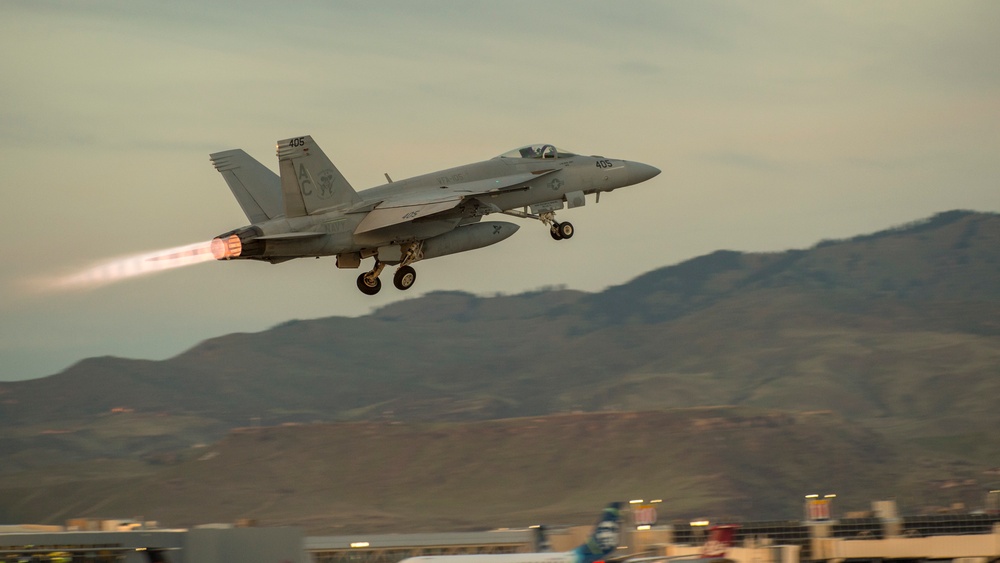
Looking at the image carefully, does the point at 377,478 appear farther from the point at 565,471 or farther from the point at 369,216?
the point at 369,216

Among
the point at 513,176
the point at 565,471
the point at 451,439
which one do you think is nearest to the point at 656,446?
the point at 565,471

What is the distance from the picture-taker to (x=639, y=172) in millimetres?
48000

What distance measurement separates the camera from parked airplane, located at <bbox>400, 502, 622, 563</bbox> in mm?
37928

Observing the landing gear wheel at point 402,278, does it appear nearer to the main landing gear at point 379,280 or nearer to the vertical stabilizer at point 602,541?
the main landing gear at point 379,280

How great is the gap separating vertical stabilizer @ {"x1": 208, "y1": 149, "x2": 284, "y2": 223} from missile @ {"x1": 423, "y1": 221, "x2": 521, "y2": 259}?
4.88 m

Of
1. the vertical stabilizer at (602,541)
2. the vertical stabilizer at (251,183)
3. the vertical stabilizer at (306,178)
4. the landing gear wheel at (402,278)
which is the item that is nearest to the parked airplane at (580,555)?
the vertical stabilizer at (602,541)

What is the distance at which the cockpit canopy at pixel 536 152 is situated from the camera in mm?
45312

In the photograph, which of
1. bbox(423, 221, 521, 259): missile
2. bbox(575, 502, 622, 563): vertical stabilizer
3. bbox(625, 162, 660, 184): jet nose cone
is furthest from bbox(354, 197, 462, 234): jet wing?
bbox(575, 502, 622, 563): vertical stabilizer

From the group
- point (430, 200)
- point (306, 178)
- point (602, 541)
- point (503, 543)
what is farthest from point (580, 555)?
point (306, 178)

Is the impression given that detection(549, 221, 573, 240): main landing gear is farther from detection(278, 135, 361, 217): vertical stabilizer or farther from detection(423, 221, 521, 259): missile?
detection(278, 135, 361, 217): vertical stabilizer

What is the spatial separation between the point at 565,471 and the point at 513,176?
3666 inches

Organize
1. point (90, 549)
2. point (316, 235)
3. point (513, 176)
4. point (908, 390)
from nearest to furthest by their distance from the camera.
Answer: point (90, 549), point (316, 235), point (513, 176), point (908, 390)

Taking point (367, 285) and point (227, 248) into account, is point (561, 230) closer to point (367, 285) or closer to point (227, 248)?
point (367, 285)

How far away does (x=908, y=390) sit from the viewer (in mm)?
188500
